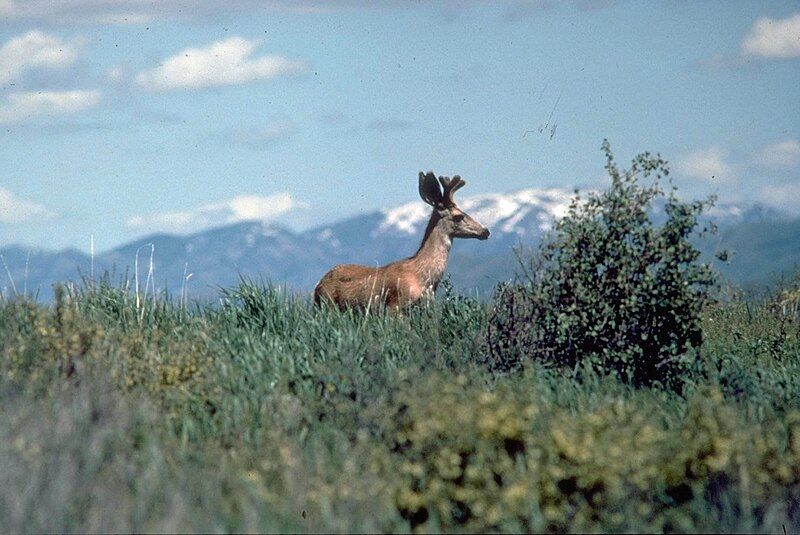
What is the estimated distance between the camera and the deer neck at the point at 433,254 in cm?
1381

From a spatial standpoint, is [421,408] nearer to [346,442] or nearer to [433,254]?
[346,442]

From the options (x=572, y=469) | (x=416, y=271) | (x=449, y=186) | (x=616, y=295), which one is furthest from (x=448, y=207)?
(x=572, y=469)

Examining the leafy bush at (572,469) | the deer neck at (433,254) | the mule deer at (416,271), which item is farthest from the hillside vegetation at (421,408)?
the deer neck at (433,254)

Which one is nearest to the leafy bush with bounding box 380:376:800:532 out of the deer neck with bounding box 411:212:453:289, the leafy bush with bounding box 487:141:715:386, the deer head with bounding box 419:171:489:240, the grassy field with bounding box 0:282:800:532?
the grassy field with bounding box 0:282:800:532

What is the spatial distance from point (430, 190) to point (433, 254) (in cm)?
94

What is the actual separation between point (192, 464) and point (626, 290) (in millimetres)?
4918

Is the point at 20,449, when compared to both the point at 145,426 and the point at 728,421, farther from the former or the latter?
the point at 728,421

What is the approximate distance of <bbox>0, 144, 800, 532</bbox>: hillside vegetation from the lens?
21.4 ft

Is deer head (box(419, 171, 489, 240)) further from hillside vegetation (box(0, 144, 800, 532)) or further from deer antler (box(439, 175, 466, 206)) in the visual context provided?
hillside vegetation (box(0, 144, 800, 532))

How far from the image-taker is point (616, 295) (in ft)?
34.9

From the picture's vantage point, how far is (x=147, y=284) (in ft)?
37.6

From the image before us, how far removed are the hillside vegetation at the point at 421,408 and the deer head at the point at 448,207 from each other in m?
2.80

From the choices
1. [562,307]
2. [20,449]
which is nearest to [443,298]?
[562,307]

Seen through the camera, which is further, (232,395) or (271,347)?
(271,347)
